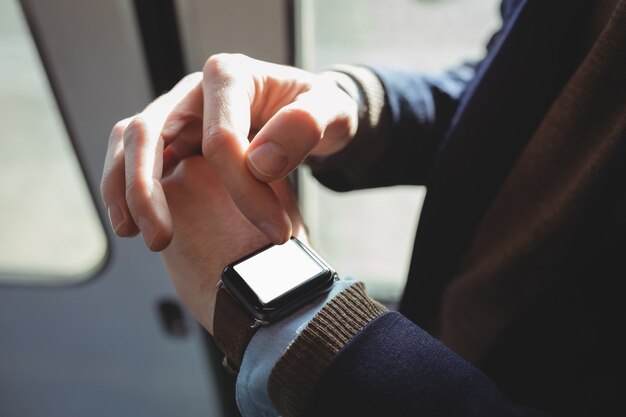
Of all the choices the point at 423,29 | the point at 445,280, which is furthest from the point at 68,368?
the point at 423,29

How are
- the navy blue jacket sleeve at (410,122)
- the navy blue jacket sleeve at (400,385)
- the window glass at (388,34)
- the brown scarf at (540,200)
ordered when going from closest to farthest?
the navy blue jacket sleeve at (400,385), the brown scarf at (540,200), the navy blue jacket sleeve at (410,122), the window glass at (388,34)

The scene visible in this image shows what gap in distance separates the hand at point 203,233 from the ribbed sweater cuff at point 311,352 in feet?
0.37

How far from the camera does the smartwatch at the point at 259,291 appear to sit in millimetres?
427

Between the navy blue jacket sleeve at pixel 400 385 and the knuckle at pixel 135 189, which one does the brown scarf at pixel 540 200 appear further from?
the knuckle at pixel 135 189

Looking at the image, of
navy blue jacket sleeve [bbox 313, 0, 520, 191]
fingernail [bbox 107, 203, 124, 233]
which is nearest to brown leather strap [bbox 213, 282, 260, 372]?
fingernail [bbox 107, 203, 124, 233]

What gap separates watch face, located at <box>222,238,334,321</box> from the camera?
0.43 meters

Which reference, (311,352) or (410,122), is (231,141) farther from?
(410,122)

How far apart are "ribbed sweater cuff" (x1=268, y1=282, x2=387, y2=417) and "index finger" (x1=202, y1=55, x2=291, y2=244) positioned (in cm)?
9

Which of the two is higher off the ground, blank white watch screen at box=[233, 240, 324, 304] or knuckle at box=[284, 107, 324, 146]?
knuckle at box=[284, 107, 324, 146]

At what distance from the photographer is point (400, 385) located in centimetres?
36

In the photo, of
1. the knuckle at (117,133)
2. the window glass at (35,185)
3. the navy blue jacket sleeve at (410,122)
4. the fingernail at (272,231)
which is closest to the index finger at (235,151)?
the fingernail at (272,231)

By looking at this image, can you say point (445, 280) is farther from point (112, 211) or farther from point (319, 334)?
point (112, 211)

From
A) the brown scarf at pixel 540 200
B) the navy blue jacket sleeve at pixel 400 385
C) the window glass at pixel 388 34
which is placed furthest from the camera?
the window glass at pixel 388 34

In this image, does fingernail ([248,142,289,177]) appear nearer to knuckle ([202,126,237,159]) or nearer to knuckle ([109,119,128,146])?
knuckle ([202,126,237,159])
